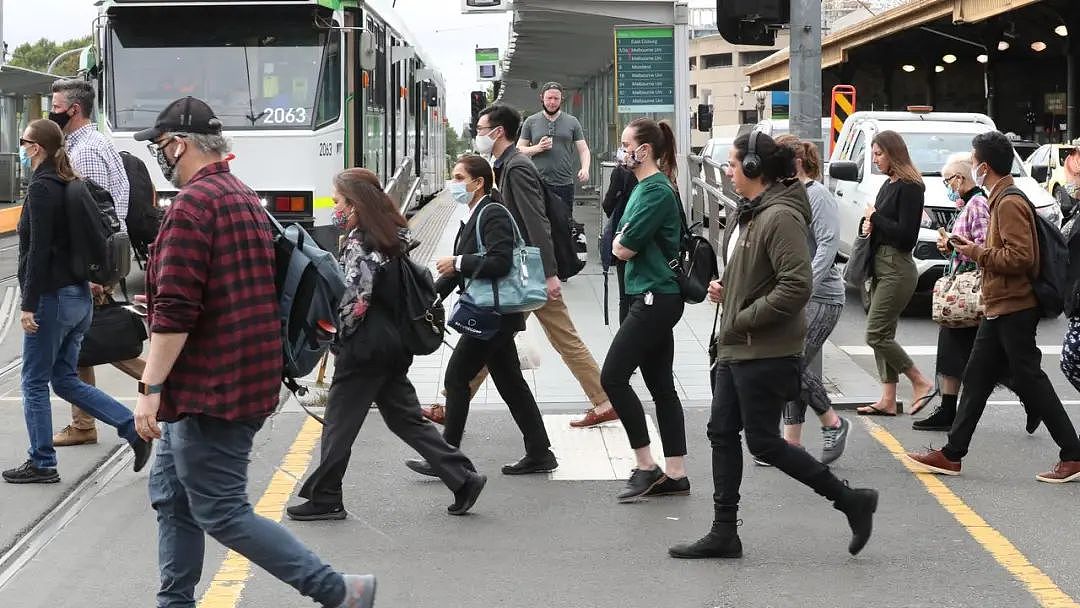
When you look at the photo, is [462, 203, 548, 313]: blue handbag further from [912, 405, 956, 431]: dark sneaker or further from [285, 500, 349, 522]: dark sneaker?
[912, 405, 956, 431]: dark sneaker

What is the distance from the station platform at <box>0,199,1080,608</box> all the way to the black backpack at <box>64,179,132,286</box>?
1.07 meters

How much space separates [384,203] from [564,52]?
19110mm

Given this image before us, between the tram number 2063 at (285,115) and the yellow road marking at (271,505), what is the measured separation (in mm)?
5736

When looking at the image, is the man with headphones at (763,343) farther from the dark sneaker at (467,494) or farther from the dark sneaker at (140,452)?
the dark sneaker at (140,452)

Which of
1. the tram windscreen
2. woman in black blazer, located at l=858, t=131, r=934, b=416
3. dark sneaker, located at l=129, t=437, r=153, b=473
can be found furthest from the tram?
dark sneaker, located at l=129, t=437, r=153, b=473

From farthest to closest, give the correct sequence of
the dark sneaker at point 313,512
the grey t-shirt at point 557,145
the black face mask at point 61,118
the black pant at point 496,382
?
the grey t-shirt at point 557,145 → the black face mask at point 61,118 → the black pant at point 496,382 → the dark sneaker at point 313,512

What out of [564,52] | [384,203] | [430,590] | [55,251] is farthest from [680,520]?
[564,52]

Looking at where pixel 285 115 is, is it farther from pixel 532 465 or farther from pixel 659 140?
pixel 659 140

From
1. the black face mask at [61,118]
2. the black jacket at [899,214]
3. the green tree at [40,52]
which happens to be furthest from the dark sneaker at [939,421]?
the green tree at [40,52]

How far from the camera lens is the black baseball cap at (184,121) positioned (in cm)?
455

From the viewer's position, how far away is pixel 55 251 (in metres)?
7.16

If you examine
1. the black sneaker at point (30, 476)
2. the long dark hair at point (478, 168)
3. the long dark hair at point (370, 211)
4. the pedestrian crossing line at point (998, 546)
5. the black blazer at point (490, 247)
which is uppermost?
the long dark hair at point (478, 168)

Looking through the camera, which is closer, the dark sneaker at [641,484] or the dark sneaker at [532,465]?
the dark sneaker at [641,484]

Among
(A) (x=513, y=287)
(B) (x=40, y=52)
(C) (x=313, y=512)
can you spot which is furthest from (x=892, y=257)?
(B) (x=40, y=52)
